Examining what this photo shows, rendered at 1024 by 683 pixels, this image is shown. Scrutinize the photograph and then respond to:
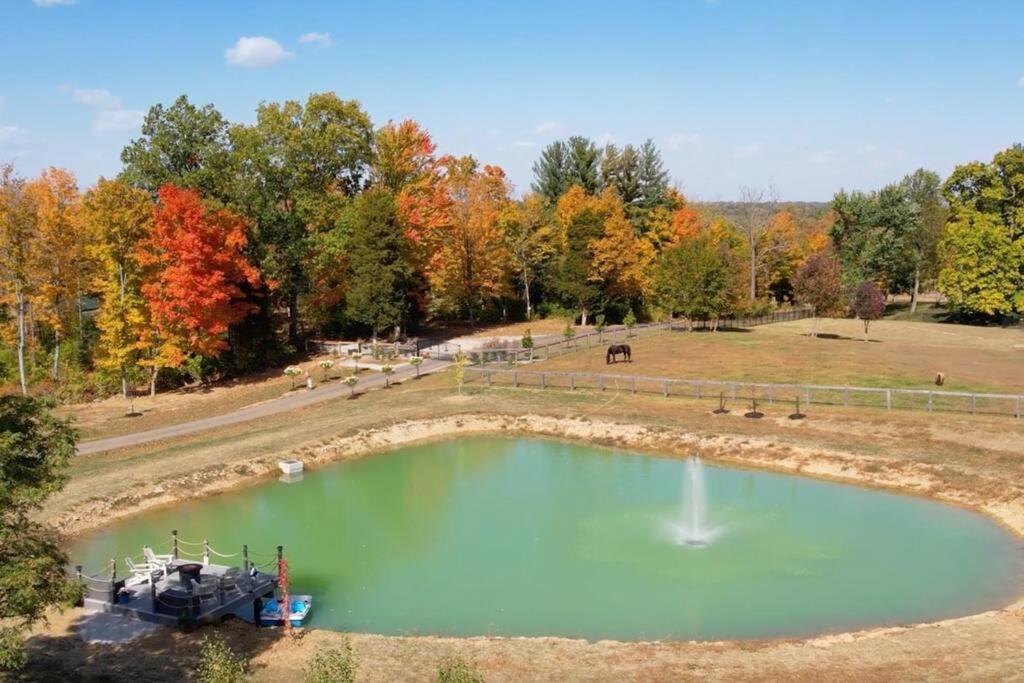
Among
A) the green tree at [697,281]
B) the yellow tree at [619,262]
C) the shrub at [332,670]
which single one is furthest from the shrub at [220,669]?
the yellow tree at [619,262]

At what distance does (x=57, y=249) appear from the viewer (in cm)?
5112

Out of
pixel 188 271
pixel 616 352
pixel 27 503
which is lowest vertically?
pixel 616 352

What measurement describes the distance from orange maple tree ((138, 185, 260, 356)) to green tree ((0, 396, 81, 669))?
3598 centimetres

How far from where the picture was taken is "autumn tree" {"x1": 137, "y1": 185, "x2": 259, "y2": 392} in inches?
1853

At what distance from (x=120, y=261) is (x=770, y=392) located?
3848cm

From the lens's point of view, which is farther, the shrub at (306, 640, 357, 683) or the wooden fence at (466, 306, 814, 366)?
the wooden fence at (466, 306, 814, 366)

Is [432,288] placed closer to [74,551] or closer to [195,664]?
[74,551]

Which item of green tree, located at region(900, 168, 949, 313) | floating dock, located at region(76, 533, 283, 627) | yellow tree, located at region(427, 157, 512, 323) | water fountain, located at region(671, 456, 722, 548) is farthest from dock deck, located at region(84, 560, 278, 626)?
green tree, located at region(900, 168, 949, 313)

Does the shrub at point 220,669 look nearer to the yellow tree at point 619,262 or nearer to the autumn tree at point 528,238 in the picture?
the yellow tree at point 619,262

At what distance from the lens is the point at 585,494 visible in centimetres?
2852

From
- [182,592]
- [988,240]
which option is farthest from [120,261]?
[988,240]

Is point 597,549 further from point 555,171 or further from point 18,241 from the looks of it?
point 555,171

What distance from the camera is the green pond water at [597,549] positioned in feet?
62.0

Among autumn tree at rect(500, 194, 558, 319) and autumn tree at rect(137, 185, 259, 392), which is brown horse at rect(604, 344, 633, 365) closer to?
autumn tree at rect(137, 185, 259, 392)
